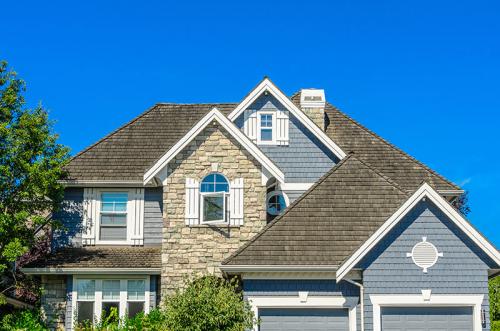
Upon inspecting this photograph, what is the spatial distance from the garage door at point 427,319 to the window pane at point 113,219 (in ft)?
30.4

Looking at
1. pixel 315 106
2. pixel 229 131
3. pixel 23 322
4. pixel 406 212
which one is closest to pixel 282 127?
pixel 315 106

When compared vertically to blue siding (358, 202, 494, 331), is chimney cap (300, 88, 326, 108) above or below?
above

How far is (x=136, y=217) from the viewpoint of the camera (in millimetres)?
24484

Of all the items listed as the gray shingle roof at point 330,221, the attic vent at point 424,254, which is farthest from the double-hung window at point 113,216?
the attic vent at point 424,254

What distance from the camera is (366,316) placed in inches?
758

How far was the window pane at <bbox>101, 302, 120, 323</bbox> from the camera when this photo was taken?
74.9ft

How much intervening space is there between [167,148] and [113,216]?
297 centimetres

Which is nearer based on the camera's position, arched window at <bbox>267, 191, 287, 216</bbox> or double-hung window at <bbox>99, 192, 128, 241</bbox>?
double-hung window at <bbox>99, 192, 128, 241</bbox>

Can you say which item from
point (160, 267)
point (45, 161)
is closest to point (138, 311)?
point (160, 267)

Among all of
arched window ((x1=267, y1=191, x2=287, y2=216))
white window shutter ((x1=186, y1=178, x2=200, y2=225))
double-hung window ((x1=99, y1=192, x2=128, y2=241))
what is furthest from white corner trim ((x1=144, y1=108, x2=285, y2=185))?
arched window ((x1=267, y1=191, x2=287, y2=216))

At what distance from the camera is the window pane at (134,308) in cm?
2342

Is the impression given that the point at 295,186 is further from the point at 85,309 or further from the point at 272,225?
the point at 85,309

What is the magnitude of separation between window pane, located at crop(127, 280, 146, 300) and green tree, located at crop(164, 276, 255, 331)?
162 inches

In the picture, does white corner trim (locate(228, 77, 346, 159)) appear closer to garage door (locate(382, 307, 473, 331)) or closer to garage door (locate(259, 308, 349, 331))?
garage door (locate(259, 308, 349, 331))
